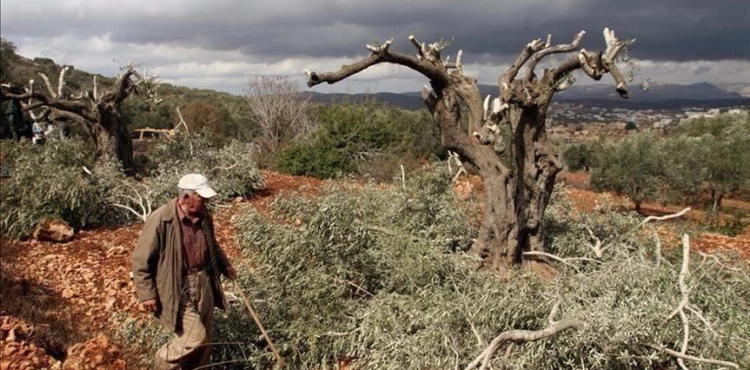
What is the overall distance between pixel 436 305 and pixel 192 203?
1.80m

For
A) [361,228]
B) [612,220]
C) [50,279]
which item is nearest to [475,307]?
[361,228]

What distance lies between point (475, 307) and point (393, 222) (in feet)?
6.18

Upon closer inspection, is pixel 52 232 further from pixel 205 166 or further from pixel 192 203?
pixel 192 203

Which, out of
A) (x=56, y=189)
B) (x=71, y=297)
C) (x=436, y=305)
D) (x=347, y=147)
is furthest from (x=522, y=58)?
(x=347, y=147)

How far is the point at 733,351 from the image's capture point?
3424 mm

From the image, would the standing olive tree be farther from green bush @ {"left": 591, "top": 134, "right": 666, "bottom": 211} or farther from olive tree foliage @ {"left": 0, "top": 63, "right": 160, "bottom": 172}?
green bush @ {"left": 591, "top": 134, "right": 666, "bottom": 211}

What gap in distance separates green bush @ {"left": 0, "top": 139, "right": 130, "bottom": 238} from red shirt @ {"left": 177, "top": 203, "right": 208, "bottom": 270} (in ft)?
14.6

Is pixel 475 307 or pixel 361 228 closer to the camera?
pixel 475 307

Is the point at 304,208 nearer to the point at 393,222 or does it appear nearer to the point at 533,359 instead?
the point at 393,222

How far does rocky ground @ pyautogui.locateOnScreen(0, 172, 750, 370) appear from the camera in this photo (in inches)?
151

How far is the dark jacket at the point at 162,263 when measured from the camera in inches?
147

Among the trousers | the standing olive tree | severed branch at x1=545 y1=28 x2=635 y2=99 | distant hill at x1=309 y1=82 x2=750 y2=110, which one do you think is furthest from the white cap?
severed branch at x1=545 y1=28 x2=635 y2=99

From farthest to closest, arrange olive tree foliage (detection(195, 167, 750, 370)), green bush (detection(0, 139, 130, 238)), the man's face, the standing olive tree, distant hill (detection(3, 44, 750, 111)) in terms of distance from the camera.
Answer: green bush (detection(0, 139, 130, 238))
distant hill (detection(3, 44, 750, 111))
the standing olive tree
the man's face
olive tree foliage (detection(195, 167, 750, 370))

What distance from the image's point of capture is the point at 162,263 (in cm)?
379
